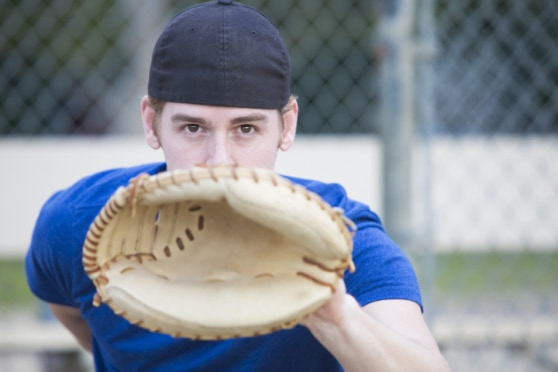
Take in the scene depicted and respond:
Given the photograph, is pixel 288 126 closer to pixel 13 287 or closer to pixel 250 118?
pixel 250 118

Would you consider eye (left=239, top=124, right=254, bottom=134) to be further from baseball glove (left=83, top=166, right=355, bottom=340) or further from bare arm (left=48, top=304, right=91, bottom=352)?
bare arm (left=48, top=304, right=91, bottom=352)

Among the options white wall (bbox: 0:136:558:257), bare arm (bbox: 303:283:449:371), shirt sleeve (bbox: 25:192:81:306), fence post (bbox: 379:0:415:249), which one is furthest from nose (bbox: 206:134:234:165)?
white wall (bbox: 0:136:558:257)

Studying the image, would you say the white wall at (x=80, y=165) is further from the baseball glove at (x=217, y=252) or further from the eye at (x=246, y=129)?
the baseball glove at (x=217, y=252)

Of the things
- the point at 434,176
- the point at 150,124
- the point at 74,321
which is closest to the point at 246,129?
the point at 150,124

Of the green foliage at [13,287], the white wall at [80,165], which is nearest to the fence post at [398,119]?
the white wall at [80,165]

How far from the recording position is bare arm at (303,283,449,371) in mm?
1344

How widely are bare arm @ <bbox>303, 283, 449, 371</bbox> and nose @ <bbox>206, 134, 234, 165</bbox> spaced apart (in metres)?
0.40

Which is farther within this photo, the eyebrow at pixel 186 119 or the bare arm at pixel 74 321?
the bare arm at pixel 74 321

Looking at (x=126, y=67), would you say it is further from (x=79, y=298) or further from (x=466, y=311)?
(x=79, y=298)

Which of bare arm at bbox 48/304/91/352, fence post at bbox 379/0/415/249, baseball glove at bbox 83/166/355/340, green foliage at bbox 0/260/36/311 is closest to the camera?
baseball glove at bbox 83/166/355/340

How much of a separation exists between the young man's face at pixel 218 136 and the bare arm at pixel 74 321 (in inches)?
28.8

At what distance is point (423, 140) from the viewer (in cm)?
292

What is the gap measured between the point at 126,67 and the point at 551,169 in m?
2.74

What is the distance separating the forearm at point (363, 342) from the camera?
1.35 metres
